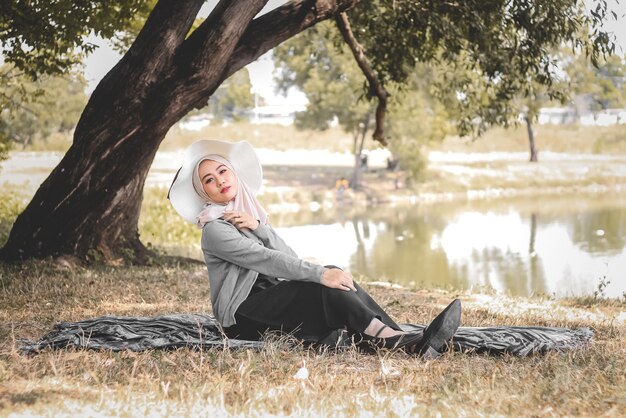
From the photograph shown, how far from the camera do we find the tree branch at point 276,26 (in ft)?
23.5

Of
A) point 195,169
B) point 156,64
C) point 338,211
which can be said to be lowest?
point 338,211

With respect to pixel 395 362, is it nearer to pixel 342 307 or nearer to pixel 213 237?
pixel 342 307

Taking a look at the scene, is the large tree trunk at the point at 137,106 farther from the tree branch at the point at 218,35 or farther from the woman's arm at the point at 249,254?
the woman's arm at the point at 249,254

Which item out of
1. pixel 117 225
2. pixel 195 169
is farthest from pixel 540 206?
pixel 195 169

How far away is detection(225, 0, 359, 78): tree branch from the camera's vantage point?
23.5ft

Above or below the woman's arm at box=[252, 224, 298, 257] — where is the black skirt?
below

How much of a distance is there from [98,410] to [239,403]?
46cm

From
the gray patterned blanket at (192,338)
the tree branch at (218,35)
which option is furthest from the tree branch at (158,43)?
the gray patterned blanket at (192,338)

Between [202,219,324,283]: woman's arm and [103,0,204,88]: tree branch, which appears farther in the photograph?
[103,0,204,88]: tree branch

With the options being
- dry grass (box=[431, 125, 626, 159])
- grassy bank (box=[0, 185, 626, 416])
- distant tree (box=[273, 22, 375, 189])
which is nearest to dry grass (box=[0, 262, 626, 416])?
grassy bank (box=[0, 185, 626, 416])

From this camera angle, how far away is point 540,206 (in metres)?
23.9

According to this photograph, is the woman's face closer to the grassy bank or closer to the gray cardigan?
the gray cardigan

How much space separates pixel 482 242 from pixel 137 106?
12412mm

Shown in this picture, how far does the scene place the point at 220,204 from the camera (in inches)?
162
